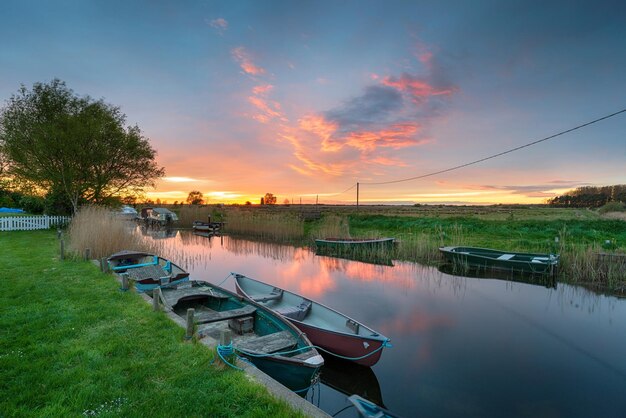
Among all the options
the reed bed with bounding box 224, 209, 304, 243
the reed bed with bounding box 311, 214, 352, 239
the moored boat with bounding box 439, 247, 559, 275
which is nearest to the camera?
the moored boat with bounding box 439, 247, 559, 275

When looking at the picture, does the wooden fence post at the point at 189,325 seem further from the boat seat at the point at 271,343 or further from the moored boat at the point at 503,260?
the moored boat at the point at 503,260

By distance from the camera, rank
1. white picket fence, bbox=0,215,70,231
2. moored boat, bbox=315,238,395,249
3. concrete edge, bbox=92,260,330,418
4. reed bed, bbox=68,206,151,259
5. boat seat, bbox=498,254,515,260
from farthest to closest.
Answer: white picket fence, bbox=0,215,70,231
moored boat, bbox=315,238,395,249
boat seat, bbox=498,254,515,260
reed bed, bbox=68,206,151,259
concrete edge, bbox=92,260,330,418

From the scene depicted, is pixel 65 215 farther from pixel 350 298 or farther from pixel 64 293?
pixel 350 298

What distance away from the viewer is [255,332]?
664 cm

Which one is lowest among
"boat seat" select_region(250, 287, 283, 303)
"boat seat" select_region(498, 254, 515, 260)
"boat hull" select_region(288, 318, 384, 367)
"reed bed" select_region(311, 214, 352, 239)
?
"boat hull" select_region(288, 318, 384, 367)

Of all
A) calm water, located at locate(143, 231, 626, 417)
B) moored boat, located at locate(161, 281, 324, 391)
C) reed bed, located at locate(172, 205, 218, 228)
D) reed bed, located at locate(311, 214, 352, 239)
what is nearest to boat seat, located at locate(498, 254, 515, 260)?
A: calm water, located at locate(143, 231, 626, 417)

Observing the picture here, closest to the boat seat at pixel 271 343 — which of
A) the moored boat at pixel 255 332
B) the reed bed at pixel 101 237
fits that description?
the moored boat at pixel 255 332

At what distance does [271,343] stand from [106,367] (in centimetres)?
231

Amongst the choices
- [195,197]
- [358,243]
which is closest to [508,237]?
[358,243]

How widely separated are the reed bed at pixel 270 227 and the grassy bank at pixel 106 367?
2028cm

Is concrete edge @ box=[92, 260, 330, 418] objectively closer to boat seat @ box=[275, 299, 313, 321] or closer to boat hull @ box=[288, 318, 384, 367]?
boat hull @ box=[288, 318, 384, 367]

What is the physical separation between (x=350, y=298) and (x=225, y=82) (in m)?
12.7

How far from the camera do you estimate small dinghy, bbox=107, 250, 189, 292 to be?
29.5 feet

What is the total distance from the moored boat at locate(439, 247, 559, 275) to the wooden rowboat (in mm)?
10938
